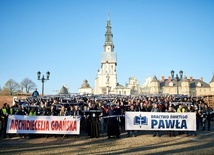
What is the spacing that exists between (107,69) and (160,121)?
9551cm

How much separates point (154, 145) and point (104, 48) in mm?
105585

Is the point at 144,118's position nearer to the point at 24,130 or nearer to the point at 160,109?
the point at 160,109

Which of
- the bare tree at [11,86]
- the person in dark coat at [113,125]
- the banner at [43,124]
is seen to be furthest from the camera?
the bare tree at [11,86]

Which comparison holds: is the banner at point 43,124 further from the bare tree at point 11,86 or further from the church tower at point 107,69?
the church tower at point 107,69

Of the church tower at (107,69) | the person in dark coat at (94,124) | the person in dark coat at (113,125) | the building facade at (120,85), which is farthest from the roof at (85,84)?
the person in dark coat at (113,125)

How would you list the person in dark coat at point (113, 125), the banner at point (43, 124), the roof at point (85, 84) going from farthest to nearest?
1. the roof at point (85, 84)
2. the person in dark coat at point (113, 125)
3. the banner at point (43, 124)

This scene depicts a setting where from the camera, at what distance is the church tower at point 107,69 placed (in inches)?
4168

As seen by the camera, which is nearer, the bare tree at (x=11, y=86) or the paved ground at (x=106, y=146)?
the paved ground at (x=106, y=146)

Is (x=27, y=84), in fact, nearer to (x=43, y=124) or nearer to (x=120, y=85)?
(x=120, y=85)

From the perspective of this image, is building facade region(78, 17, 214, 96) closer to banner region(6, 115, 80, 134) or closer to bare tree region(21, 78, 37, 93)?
bare tree region(21, 78, 37, 93)

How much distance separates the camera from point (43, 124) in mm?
12414

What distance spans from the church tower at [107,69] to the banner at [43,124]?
8929 cm

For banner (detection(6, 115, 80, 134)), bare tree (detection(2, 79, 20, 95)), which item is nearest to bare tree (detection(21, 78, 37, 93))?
bare tree (detection(2, 79, 20, 95))

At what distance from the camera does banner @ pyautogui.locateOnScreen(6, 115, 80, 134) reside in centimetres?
1236
